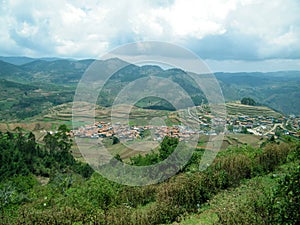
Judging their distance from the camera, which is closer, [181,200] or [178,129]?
[181,200]

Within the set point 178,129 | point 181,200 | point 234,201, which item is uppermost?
point 234,201

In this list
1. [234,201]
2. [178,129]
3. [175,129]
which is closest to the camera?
[234,201]

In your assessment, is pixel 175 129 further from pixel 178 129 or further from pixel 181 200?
pixel 181 200

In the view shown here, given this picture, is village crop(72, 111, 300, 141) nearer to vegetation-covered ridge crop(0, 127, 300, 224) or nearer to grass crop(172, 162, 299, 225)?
vegetation-covered ridge crop(0, 127, 300, 224)

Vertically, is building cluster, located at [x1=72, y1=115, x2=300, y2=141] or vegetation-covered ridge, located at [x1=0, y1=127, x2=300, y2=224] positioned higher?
vegetation-covered ridge, located at [x1=0, y1=127, x2=300, y2=224]

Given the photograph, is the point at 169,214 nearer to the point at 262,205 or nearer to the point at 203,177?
the point at 203,177

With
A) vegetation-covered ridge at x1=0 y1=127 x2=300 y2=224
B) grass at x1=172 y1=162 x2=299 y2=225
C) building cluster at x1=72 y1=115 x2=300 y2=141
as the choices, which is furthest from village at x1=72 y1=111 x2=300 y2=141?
grass at x1=172 y1=162 x2=299 y2=225

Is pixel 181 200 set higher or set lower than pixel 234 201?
lower

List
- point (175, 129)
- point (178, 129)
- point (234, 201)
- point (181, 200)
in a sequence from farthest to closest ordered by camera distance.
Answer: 1. point (178, 129)
2. point (175, 129)
3. point (181, 200)
4. point (234, 201)

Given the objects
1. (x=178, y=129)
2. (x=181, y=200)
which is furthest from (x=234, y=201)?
(x=178, y=129)

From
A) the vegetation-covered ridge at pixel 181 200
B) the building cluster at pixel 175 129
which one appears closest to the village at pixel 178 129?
the building cluster at pixel 175 129

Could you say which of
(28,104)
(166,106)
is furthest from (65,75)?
→ (166,106)
